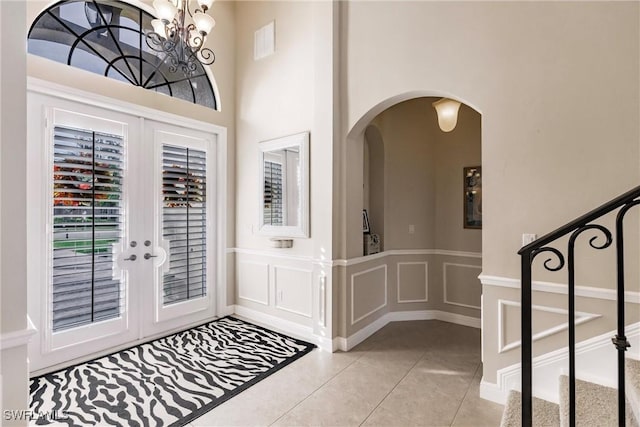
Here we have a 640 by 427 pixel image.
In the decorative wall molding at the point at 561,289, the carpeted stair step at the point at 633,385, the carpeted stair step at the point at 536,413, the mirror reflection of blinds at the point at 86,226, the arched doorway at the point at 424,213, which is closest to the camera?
the carpeted stair step at the point at 633,385

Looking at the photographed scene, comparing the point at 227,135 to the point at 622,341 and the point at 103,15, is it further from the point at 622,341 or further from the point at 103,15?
Result: the point at 622,341

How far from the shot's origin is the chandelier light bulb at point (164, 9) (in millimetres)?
2242

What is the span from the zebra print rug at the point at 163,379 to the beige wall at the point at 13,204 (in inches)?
48.0

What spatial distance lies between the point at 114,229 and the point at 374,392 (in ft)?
9.47

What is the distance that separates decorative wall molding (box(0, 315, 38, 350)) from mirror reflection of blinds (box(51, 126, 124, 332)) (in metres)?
2.00

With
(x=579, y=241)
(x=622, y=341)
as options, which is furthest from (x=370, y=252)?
(x=622, y=341)

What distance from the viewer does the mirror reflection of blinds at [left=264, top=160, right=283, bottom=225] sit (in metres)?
3.92

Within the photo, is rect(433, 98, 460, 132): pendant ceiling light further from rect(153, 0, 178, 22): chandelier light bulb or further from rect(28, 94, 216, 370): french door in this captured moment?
rect(28, 94, 216, 370): french door

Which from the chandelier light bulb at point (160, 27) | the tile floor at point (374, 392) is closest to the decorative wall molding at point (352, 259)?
the tile floor at point (374, 392)

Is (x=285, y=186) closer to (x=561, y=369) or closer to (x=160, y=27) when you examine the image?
(x=160, y=27)

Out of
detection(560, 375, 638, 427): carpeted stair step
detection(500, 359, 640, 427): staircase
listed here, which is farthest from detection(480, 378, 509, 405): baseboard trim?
detection(560, 375, 638, 427): carpeted stair step

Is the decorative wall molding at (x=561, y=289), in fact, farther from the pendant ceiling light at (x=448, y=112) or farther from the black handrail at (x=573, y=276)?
the pendant ceiling light at (x=448, y=112)

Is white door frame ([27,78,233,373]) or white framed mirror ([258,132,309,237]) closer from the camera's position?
white door frame ([27,78,233,373])

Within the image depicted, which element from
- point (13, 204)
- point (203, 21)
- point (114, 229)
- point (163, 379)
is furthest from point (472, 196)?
point (13, 204)
